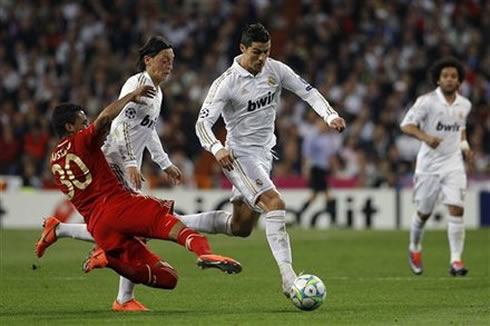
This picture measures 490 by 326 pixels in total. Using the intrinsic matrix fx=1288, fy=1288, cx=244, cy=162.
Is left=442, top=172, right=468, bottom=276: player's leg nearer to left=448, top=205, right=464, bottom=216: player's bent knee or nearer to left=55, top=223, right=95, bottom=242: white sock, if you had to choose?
left=448, top=205, right=464, bottom=216: player's bent knee

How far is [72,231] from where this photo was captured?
11086mm

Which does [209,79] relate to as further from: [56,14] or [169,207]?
[169,207]

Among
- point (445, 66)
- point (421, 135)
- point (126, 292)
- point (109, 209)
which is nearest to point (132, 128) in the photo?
point (109, 209)

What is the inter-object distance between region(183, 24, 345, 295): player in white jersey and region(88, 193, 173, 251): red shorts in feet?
2.76

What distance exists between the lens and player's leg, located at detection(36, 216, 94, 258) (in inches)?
431

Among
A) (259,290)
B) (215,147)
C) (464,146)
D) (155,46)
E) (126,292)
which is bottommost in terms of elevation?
(259,290)

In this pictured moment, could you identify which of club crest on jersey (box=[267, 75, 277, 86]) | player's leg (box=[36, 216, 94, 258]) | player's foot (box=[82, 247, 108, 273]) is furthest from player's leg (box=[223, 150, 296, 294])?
player's foot (box=[82, 247, 108, 273])

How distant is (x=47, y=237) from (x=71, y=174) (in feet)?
2.87

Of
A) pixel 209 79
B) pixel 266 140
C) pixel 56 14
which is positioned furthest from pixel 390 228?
pixel 266 140

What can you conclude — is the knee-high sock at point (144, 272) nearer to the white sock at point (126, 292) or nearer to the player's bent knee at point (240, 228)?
the white sock at point (126, 292)

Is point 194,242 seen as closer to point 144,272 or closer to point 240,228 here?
point 144,272

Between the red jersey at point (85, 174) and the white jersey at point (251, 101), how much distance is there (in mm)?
1092

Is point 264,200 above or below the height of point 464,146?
below

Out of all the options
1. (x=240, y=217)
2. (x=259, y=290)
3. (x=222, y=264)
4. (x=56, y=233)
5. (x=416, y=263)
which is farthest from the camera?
(x=416, y=263)
